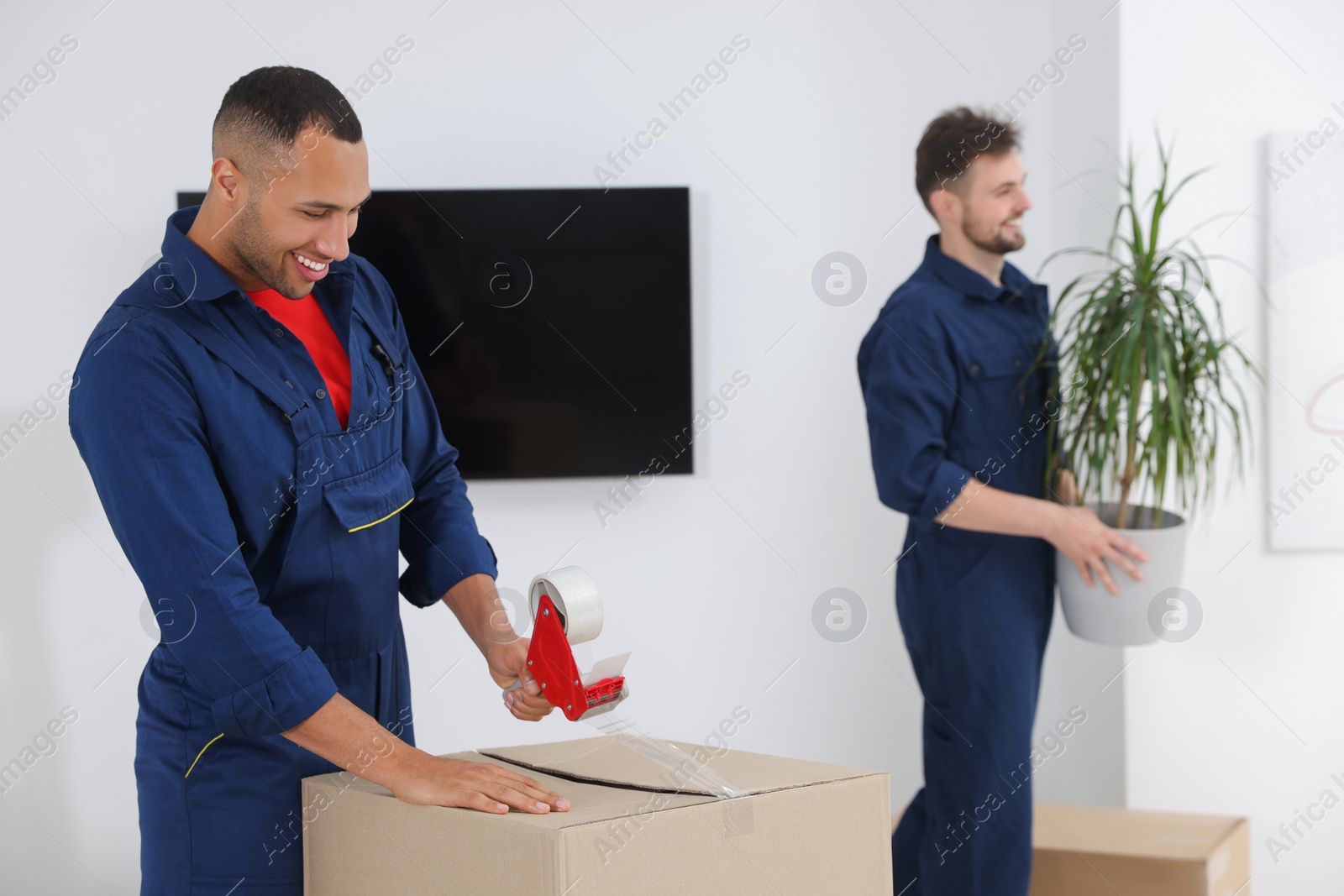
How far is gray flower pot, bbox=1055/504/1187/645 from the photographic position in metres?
2.21

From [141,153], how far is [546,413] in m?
1.19

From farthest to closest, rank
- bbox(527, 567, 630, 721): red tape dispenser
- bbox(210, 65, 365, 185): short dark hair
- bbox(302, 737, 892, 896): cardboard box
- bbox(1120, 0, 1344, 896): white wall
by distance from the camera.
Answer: bbox(1120, 0, 1344, 896): white wall, bbox(210, 65, 365, 185): short dark hair, bbox(527, 567, 630, 721): red tape dispenser, bbox(302, 737, 892, 896): cardboard box

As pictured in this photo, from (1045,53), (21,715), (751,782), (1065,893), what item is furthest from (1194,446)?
(21,715)

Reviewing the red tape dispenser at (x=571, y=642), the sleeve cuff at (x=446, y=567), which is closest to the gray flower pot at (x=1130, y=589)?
the sleeve cuff at (x=446, y=567)

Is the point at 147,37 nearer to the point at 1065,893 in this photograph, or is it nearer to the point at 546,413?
the point at 546,413

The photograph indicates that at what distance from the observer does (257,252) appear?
1219 mm

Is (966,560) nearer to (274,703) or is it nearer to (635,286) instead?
(635,286)

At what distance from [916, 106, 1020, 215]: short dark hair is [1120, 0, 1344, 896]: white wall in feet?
1.87

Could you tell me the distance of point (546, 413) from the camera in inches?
112

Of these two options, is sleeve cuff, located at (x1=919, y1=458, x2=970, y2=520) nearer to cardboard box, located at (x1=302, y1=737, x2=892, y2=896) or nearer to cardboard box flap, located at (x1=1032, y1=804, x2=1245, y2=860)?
cardboard box flap, located at (x1=1032, y1=804, x2=1245, y2=860)

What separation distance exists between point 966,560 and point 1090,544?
236mm

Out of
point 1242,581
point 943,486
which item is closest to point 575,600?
point 943,486

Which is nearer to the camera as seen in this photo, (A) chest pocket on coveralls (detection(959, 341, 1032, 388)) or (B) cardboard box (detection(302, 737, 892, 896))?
(B) cardboard box (detection(302, 737, 892, 896))

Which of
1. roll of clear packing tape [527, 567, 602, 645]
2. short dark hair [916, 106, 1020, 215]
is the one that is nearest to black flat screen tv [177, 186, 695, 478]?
short dark hair [916, 106, 1020, 215]
